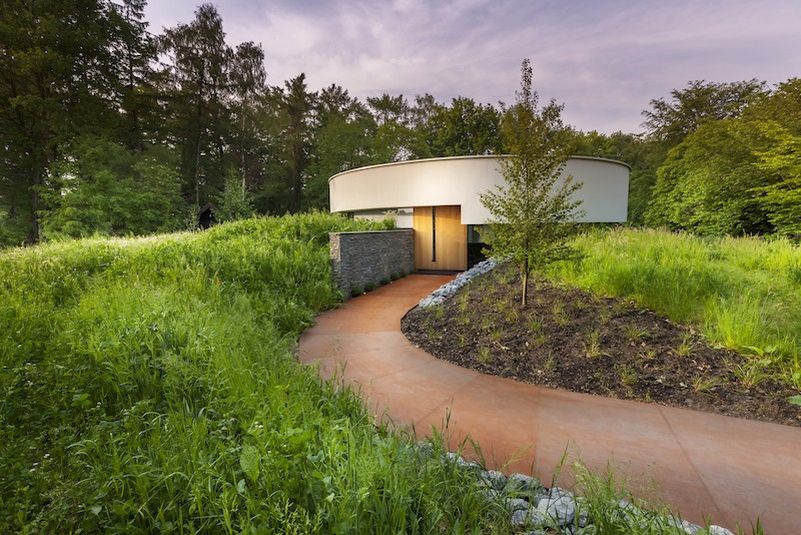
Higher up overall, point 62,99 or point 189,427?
point 62,99

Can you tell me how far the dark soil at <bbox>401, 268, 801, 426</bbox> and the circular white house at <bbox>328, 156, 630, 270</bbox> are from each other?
5.06 m

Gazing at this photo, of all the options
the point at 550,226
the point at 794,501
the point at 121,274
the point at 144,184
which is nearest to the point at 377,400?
the point at 794,501

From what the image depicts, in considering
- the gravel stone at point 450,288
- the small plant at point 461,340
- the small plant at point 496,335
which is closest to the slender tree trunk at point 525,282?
the small plant at point 496,335

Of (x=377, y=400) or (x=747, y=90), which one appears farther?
(x=747, y=90)

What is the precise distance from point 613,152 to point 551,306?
27.1m

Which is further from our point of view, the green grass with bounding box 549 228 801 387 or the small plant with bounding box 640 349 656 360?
the small plant with bounding box 640 349 656 360

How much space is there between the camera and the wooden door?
10719 mm

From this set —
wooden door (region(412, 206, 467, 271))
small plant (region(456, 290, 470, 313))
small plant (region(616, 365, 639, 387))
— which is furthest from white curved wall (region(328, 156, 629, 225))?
small plant (region(616, 365, 639, 387))

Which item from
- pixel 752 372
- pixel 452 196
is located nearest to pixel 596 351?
pixel 752 372

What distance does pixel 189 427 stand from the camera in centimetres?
202

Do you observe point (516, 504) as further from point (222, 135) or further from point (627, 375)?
point (222, 135)

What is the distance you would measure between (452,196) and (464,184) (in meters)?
0.48

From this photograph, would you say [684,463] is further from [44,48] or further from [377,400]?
[44,48]

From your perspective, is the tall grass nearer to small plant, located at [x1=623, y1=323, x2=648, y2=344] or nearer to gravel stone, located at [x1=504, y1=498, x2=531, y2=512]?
gravel stone, located at [x1=504, y1=498, x2=531, y2=512]
